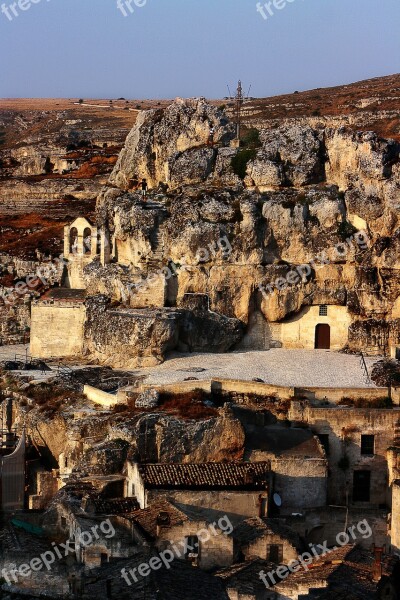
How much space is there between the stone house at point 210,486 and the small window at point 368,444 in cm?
596

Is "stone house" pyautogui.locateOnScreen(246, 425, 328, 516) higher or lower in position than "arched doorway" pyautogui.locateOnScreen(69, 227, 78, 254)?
lower

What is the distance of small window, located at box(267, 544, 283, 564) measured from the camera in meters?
42.8

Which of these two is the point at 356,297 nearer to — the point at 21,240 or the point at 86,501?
the point at 86,501

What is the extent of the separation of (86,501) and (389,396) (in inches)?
586

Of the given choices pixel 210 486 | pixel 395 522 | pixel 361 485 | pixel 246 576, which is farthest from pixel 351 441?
pixel 246 576

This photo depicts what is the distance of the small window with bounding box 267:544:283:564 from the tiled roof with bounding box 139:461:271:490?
3.76 m

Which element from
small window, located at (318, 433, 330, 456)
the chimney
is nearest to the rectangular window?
small window, located at (318, 433, 330, 456)

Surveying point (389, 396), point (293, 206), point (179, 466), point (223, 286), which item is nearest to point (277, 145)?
point (293, 206)

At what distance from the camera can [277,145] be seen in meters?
67.9

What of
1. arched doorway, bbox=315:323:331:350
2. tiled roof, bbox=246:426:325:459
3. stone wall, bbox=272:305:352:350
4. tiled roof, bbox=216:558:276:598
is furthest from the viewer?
arched doorway, bbox=315:323:331:350

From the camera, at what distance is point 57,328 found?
65125 millimetres

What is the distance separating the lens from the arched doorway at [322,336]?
6388 centimetres

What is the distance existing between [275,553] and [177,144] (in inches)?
1299

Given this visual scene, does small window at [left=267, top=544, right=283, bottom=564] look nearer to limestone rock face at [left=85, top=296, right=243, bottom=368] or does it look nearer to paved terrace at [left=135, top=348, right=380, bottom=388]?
paved terrace at [left=135, top=348, right=380, bottom=388]
